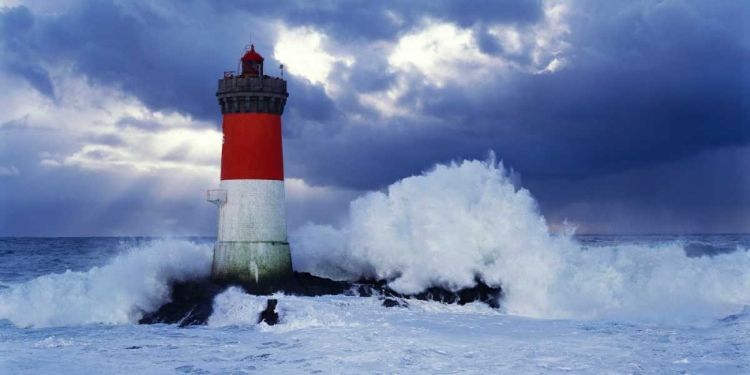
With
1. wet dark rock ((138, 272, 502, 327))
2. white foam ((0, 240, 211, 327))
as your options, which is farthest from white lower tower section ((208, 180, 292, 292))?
white foam ((0, 240, 211, 327))

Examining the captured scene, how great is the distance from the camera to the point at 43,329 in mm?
17312

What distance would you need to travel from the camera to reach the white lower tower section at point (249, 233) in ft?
62.6

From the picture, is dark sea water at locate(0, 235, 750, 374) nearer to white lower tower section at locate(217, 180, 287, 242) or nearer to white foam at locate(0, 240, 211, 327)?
white foam at locate(0, 240, 211, 327)

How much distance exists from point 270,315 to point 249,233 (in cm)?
249

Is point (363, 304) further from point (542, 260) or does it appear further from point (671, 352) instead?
point (671, 352)

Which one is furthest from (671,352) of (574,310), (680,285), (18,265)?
(18,265)

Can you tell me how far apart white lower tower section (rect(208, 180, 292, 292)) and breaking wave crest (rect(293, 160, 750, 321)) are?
3501 millimetres

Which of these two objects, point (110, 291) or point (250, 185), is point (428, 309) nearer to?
point (250, 185)

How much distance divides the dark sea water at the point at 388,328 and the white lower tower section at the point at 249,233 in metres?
0.61

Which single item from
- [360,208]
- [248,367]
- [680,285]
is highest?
Answer: [360,208]

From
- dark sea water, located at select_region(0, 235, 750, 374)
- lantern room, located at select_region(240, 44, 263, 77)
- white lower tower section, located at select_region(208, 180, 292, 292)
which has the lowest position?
dark sea water, located at select_region(0, 235, 750, 374)

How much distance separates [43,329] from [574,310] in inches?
454

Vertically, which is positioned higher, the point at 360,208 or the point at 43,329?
the point at 360,208

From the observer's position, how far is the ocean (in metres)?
13.6
